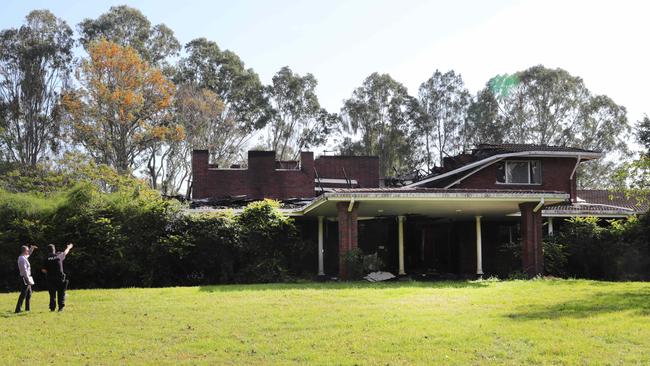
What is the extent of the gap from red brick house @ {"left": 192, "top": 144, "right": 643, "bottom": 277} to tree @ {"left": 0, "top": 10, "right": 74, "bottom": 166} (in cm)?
1432

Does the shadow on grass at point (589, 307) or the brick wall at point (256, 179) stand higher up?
the brick wall at point (256, 179)

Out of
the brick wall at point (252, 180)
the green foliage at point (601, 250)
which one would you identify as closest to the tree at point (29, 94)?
the brick wall at point (252, 180)

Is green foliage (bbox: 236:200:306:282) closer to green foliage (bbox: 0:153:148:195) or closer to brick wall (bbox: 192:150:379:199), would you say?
green foliage (bbox: 0:153:148:195)

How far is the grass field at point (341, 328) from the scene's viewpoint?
787 cm

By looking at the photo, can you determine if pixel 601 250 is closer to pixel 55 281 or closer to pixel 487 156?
pixel 487 156

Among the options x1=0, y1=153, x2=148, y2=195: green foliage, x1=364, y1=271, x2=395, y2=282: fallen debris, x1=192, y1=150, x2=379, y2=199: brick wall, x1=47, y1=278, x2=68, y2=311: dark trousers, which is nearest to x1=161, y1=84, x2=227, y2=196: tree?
x1=192, y1=150, x2=379, y2=199: brick wall

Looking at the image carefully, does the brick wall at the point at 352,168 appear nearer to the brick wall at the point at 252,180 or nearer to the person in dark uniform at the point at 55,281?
the brick wall at the point at 252,180

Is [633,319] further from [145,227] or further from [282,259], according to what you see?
[145,227]

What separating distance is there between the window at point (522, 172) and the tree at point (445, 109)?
22468 millimetres

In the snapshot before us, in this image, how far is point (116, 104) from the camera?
121 ft

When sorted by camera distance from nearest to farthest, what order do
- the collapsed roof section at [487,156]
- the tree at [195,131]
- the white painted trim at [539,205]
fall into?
the white painted trim at [539,205], the collapsed roof section at [487,156], the tree at [195,131]

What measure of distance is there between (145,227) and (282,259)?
4476 millimetres

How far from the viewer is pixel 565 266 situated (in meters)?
23.0

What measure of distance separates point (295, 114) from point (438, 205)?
31.6m
